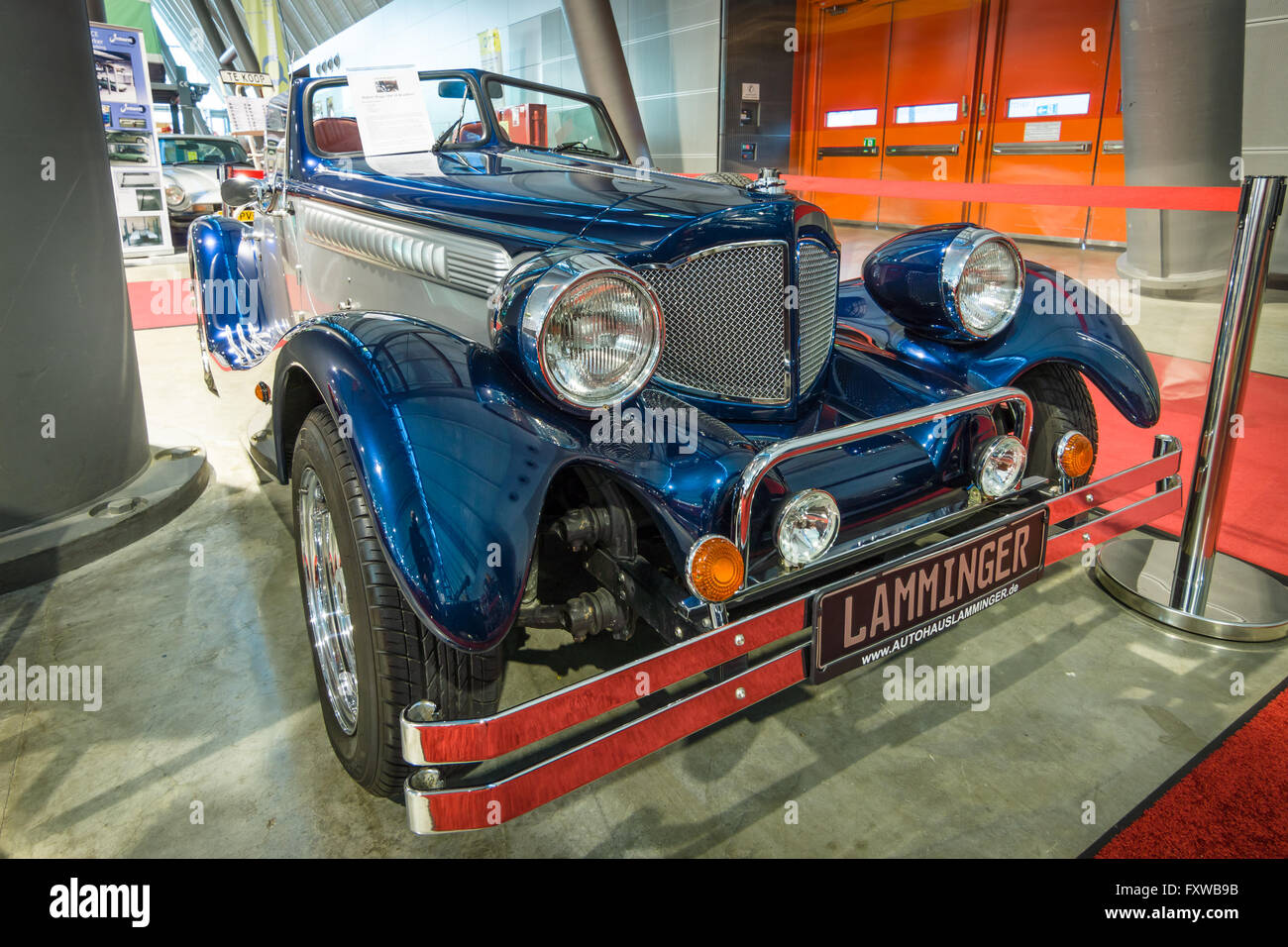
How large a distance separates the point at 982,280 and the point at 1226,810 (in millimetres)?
1278

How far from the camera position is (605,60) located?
899 cm

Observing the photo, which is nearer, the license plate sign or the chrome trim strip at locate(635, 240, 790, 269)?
the license plate sign

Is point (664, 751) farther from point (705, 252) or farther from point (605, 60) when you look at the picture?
point (605, 60)

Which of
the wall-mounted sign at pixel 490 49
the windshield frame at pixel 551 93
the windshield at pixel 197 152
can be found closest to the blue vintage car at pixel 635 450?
the windshield frame at pixel 551 93

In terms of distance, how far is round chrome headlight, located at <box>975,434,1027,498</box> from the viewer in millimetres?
1707

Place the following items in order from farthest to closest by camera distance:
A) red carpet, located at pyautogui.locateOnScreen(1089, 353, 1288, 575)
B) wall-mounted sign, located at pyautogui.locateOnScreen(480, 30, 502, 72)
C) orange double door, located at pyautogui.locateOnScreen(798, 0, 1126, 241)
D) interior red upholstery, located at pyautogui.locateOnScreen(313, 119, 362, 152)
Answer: wall-mounted sign, located at pyautogui.locateOnScreen(480, 30, 502, 72) < orange double door, located at pyautogui.locateOnScreen(798, 0, 1126, 241) < interior red upholstery, located at pyautogui.locateOnScreen(313, 119, 362, 152) < red carpet, located at pyautogui.locateOnScreen(1089, 353, 1288, 575)

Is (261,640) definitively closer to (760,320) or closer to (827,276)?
(760,320)

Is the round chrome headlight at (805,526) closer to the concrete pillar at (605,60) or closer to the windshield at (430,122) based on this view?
the windshield at (430,122)

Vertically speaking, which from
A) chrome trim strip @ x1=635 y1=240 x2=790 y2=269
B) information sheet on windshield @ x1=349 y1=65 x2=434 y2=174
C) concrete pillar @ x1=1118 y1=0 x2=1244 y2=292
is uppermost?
concrete pillar @ x1=1118 y1=0 x2=1244 y2=292

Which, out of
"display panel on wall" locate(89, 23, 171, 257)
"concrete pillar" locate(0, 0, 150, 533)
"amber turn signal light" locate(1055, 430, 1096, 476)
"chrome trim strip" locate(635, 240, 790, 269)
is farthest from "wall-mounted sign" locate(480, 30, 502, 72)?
"amber turn signal light" locate(1055, 430, 1096, 476)

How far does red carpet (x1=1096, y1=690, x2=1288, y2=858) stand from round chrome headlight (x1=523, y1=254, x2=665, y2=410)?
1.22m

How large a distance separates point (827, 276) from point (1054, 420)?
0.79m

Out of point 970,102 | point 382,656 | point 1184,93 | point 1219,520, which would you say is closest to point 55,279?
point 382,656

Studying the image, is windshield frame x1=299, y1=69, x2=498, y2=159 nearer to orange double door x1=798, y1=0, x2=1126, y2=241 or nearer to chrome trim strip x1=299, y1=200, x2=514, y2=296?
chrome trim strip x1=299, y1=200, x2=514, y2=296
